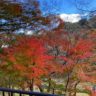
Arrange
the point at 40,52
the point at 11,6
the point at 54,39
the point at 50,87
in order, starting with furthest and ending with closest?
the point at 50,87
the point at 54,39
the point at 40,52
the point at 11,6

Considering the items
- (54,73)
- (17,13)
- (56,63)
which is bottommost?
(54,73)

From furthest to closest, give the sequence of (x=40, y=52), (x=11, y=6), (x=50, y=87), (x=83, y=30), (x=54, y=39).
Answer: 1. (x=50, y=87)
2. (x=83, y=30)
3. (x=54, y=39)
4. (x=40, y=52)
5. (x=11, y=6)

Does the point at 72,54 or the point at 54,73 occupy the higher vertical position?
the point at 72,54

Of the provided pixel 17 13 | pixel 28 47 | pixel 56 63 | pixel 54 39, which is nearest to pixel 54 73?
pixel 56 63

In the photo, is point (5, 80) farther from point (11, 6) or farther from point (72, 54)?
point (11, 6)

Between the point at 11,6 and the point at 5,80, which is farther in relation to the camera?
the point at 5,80

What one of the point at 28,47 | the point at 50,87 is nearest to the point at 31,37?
the point at 28,47

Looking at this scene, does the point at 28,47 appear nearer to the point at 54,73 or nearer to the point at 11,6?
the point at 11,6

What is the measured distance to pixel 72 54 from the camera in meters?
12.7

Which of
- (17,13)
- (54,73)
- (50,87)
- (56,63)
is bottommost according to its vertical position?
(50,87)

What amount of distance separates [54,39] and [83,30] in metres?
1.99

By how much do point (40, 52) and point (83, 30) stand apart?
3.21 metres

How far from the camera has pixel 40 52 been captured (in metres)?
11.7

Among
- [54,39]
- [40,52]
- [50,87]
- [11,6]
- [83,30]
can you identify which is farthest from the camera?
[50,87]
